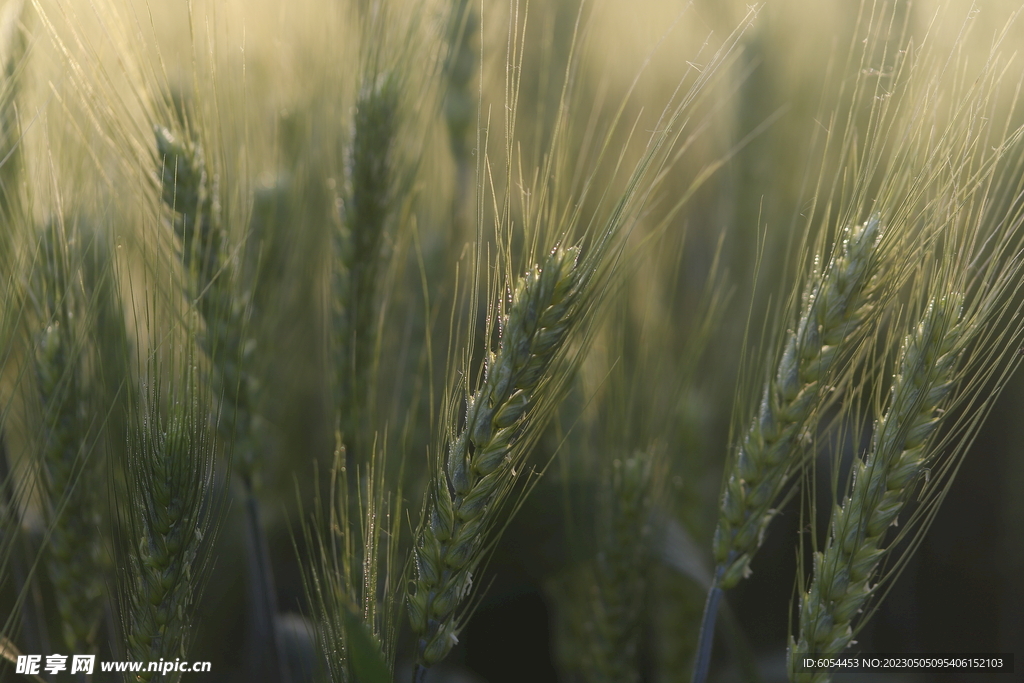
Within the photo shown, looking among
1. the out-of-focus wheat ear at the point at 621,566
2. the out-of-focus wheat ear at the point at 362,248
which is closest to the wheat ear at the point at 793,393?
the out-of-focus wheat ear at the point at 621,566

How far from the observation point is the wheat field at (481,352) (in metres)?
0.56

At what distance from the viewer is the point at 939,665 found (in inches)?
37.2

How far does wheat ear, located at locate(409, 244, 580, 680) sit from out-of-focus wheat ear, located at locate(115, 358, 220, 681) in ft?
0.65

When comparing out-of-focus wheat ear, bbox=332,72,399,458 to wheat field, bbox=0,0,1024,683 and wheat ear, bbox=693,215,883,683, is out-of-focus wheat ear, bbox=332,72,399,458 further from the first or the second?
wheat ear, bbox=693,215,883,683

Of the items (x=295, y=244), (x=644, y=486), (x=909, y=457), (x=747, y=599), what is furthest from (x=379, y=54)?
(x=747, y=599)

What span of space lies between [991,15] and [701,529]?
1005 millimetres

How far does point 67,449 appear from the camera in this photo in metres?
0.68

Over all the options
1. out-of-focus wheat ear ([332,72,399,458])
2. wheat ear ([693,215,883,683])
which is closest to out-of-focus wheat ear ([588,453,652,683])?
wheat ear ([693,215,883,683])

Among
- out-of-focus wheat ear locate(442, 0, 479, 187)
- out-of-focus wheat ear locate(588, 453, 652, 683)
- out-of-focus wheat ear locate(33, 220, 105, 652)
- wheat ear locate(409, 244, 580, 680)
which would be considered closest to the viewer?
wheat ear locate(409, 244, 580, 680)

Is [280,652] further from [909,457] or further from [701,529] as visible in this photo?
[909,457]

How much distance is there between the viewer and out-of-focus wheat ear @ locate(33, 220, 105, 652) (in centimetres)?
66

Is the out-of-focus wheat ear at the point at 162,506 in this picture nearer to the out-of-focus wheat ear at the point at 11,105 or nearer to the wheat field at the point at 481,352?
the wheat field at the point at 481,352

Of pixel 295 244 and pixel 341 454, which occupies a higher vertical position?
pixel 295 244

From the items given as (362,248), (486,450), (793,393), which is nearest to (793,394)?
(793,393)
